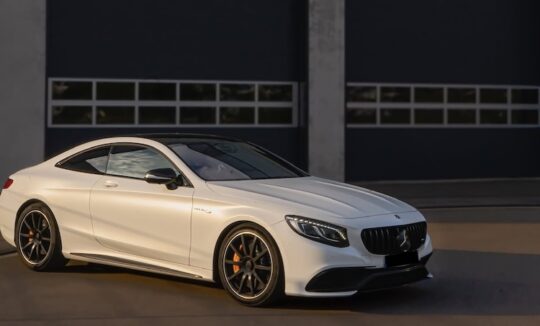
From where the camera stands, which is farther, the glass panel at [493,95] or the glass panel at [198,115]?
the glass panel at [493,95]

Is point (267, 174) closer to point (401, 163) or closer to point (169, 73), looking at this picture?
point (169, 73)

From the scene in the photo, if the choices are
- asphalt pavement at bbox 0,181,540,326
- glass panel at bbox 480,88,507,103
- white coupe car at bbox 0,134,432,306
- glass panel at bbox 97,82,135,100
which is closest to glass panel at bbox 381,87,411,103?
glass panel at bbox 480,88,507,103

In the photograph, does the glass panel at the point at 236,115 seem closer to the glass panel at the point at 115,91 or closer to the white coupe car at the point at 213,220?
the glass panel at the point at 115,91

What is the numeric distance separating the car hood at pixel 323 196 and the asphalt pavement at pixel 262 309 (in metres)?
0.77

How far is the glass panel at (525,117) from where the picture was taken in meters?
23.0

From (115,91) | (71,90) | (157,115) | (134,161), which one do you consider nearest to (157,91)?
(157,115)

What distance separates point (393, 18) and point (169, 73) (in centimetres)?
547

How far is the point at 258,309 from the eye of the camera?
7.36 meters

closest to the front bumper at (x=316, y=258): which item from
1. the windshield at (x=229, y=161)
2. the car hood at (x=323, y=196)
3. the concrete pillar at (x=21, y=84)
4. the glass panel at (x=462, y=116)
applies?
the car hood at (x=323, y=196)

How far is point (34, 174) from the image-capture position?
945 cm

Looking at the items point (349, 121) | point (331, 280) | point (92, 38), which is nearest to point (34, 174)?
point (331, 280)

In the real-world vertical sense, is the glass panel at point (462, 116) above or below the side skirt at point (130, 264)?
above

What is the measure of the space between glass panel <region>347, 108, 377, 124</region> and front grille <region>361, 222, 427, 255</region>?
43.7 feet

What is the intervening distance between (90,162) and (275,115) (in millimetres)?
11782
